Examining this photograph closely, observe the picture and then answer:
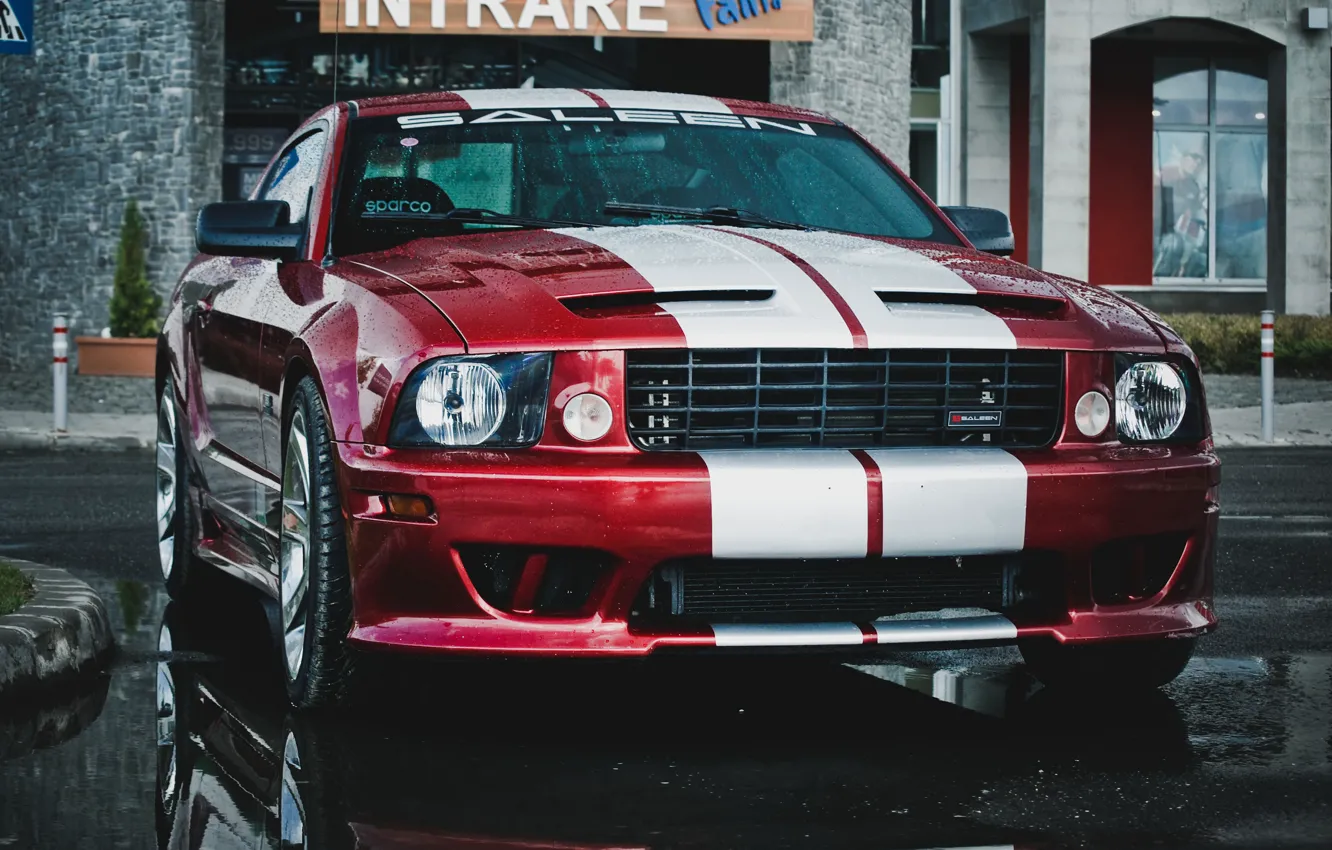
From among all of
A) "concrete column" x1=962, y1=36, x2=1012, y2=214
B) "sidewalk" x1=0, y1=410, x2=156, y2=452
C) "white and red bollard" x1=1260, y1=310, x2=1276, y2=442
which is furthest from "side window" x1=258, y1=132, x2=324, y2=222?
"concrete column" x1=962, y1=36, x2=1012, y2=214

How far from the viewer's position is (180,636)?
671 centimetres

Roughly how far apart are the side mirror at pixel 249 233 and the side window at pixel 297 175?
0.22 metres

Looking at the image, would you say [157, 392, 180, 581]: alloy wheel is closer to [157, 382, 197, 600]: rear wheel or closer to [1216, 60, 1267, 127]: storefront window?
[157, 382, 197, 600]: rear wheel

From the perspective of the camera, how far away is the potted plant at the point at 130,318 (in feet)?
69.9

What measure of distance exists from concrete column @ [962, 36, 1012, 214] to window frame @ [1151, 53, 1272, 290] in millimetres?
3186

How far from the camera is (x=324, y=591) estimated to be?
4.98 meters

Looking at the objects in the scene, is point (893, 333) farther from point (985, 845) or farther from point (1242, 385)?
point (1242, 385)

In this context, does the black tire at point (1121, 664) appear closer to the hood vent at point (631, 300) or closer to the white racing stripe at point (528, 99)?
the hood vent at point (631, 300)

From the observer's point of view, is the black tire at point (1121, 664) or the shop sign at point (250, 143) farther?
the shop sign at point (250, 143)

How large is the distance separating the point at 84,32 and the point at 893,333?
1993 centimetres

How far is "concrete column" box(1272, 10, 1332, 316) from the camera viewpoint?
28.1 meters

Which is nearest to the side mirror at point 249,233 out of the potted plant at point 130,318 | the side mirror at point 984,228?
the side mirror at point 984,228

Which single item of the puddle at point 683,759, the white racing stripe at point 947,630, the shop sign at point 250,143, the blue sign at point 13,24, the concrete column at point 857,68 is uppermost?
the concrete column at point 857,68

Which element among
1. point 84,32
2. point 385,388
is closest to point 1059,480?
point 385,388
